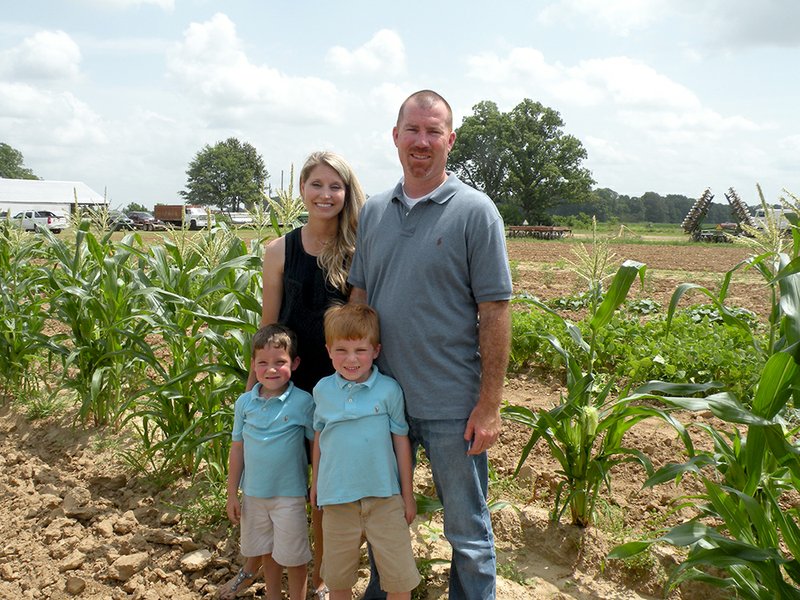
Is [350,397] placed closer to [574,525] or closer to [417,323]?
[417,323]

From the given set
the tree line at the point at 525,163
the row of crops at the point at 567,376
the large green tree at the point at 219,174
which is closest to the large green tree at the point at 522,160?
the tree line at the point at 525,163

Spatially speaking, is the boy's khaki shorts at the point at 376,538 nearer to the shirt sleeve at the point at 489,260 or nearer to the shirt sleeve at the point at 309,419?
the shirt sleeve at the point at 309,419

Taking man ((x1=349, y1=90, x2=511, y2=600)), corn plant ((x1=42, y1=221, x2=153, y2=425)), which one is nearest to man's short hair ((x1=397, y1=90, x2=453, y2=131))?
A: man ((x1=349, y1=90, x2=511, y2=600))

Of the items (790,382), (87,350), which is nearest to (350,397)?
(790,382)

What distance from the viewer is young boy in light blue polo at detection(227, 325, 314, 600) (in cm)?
250

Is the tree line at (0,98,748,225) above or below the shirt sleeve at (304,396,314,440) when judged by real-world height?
above

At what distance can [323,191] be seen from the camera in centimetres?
252

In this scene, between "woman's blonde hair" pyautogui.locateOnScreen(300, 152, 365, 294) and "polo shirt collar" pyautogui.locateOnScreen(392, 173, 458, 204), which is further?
"woman's blonde hair" pyautogui.locateOnScreen(300, 152, 365, 294)

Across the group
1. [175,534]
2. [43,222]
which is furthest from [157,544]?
[43,222]

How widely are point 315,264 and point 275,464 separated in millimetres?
795

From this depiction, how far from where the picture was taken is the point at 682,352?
5.54 metres

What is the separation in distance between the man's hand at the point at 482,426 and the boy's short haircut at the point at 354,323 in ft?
1.41

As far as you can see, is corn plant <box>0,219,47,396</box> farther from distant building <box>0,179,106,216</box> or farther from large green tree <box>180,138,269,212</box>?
large green tree <box>180,138,269,212</box>

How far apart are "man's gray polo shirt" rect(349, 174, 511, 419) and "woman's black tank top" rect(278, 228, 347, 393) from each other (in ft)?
1.13
